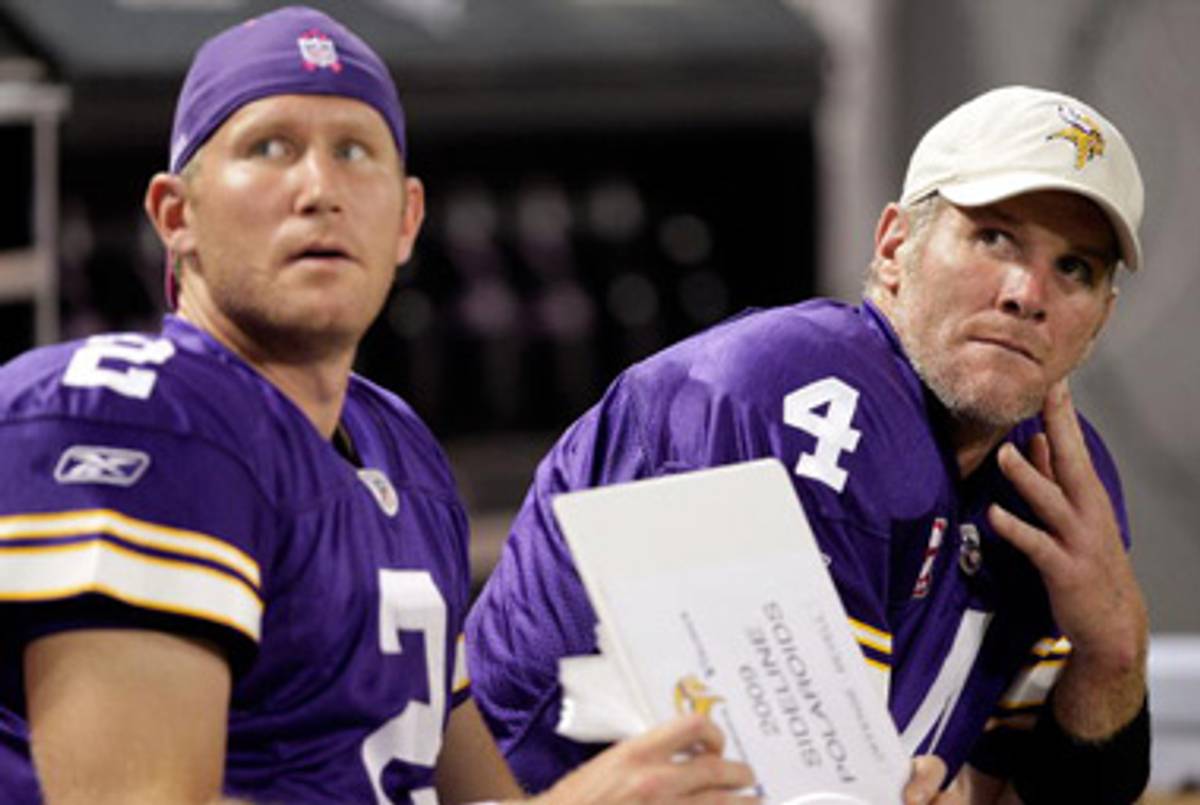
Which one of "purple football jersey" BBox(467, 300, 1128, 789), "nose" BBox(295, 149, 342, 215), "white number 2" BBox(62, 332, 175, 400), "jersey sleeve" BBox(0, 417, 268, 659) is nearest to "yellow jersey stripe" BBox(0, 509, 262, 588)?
"jersey sleeve" BBox(0, 417, 268, 659)

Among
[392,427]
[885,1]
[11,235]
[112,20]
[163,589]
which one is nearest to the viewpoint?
[163,589]

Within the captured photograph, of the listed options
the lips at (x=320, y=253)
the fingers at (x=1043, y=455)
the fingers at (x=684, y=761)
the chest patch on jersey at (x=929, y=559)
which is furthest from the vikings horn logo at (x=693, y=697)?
the fingers at (x=1043, y=455)

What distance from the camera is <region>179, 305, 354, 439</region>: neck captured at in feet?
8.10

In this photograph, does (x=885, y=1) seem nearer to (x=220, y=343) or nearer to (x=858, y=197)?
(x=858, y=197)

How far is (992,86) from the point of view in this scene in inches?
289

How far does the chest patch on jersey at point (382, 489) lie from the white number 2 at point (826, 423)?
539mm

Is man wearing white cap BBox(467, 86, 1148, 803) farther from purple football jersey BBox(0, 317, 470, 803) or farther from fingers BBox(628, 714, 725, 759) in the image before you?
fingers BBox(628, 714, 725, 759)

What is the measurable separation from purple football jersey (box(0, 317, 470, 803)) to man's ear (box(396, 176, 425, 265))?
0.21m

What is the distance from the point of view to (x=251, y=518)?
2301 millimetres

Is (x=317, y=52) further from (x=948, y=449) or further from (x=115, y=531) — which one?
(x=948, y=449)

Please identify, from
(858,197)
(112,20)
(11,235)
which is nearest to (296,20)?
(11,235)

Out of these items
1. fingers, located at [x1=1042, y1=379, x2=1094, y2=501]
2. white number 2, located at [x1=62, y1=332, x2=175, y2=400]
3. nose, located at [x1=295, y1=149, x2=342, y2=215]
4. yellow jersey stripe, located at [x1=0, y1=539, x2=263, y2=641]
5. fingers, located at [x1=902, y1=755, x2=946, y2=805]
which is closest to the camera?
yellow jersey stripe, located at [x1=0, y1=539, x2=263, y2=641]

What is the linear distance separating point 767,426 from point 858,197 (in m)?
4.78

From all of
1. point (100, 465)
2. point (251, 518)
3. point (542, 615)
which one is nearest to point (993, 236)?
point (542, 615)
